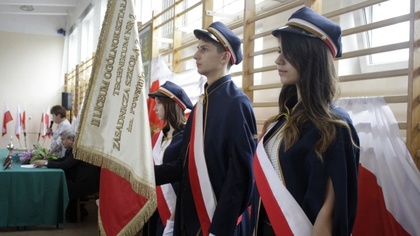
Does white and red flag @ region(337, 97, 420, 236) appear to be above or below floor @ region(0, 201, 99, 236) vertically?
above

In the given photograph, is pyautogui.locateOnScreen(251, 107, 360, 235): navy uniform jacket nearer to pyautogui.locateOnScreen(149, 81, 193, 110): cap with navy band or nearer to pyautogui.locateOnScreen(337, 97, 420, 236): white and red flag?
pyautogui.locateOnScreen(337, 97, 420, 236): white and red flag

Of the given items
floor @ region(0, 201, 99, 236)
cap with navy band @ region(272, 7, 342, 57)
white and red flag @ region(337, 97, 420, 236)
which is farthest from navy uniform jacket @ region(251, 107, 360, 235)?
floor @ region(0, 201, 99, 236)

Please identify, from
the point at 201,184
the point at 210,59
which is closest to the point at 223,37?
the point at 210,59

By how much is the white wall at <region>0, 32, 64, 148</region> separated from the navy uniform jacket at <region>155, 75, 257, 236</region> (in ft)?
30.3

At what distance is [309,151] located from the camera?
3.37ft

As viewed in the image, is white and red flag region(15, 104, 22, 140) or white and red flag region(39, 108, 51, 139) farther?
white and red flag region(39, 108, 51, 139)

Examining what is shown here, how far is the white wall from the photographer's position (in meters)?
9.85

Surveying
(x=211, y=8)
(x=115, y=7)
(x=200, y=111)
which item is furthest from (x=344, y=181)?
(x=211, y=8)

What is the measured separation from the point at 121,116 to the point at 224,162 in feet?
1.39

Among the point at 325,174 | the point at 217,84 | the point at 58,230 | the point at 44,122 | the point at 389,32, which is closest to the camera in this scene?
the point at 325,174

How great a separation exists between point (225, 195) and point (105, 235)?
0.67 metres

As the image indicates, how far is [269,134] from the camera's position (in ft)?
4.00

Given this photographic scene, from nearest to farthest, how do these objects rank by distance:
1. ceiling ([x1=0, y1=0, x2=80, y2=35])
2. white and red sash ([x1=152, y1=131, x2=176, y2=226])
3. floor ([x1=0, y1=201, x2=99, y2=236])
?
1. white and red sash ([x1=152, y1=131, x2=176, y2=226])
2. floor ([x1=0, y1=201, x2=99, y2=236])
3. ceiling ([x1=0, y1=0, x2=80, y2=35])

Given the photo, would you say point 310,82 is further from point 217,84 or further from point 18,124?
point 18,124
